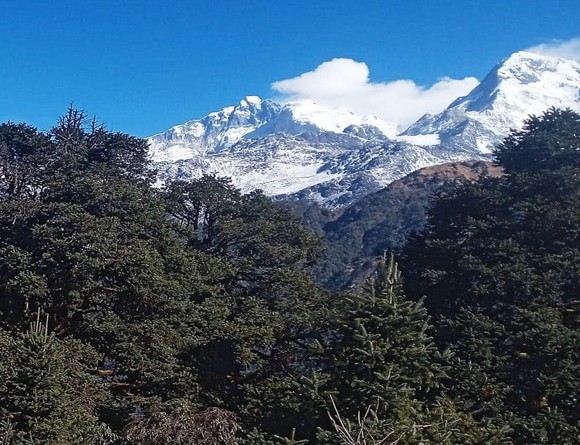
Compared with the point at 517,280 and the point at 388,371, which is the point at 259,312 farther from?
the point at 388,371

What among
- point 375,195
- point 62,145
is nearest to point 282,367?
point 62,145

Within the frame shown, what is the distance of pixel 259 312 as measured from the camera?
2127 cm

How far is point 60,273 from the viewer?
63.4 feet

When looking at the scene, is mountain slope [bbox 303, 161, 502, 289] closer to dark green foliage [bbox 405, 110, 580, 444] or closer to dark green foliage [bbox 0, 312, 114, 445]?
dark green foliage [bbox 405, 110, 580, 444]

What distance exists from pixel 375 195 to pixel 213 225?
85.5m

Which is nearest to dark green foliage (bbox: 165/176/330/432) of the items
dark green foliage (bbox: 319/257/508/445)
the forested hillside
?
the forested hillside

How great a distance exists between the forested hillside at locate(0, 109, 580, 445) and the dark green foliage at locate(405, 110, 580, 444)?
0.06 meters

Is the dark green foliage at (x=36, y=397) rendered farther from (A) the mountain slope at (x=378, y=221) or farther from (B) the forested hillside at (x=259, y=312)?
(A) the mountain slope at (x=378, y=221)

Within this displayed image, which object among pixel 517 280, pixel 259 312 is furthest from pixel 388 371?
pixel 259 312

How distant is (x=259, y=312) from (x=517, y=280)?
7.86m

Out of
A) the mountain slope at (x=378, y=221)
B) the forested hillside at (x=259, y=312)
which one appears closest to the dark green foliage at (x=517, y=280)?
the forested hillside at (x=259, y=312)

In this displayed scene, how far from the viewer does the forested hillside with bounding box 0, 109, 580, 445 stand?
1305cm

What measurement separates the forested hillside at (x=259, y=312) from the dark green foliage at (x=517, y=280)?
0.20 ft

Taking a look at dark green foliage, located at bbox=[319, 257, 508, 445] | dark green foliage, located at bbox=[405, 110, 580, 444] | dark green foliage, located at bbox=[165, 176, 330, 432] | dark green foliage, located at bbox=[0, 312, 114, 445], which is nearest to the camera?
dark green foliage, located at bbox=[319, 257, 508, 445]
